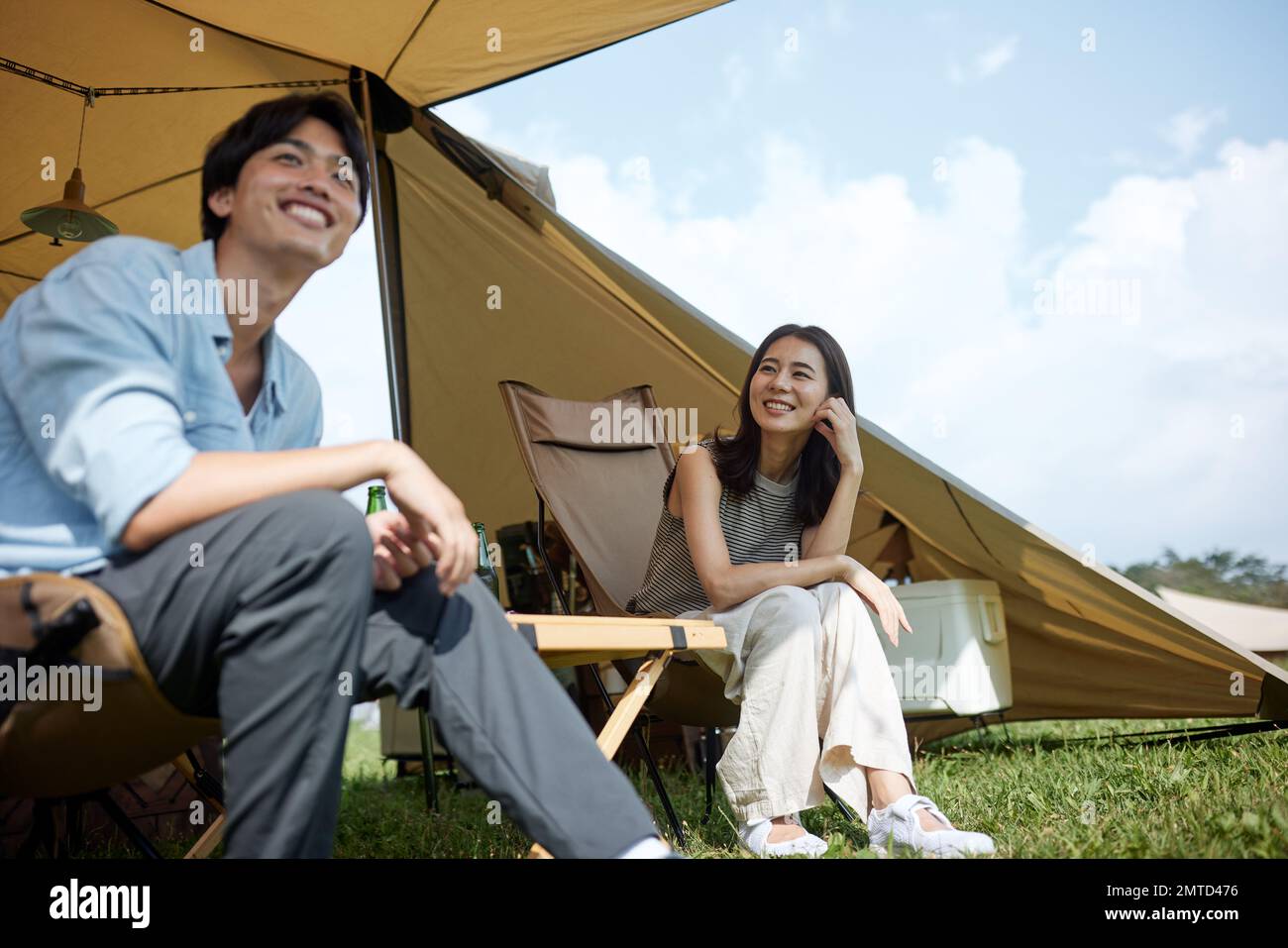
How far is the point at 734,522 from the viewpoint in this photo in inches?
78.8

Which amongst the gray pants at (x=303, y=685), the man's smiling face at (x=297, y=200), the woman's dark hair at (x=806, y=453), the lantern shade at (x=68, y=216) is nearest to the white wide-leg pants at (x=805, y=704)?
the woman's dark hair at (x=806, y=453)

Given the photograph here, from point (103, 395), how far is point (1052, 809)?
62.7 inches

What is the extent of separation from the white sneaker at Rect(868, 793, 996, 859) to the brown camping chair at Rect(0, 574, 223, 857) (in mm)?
950

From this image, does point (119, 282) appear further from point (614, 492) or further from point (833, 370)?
point (614, 492)

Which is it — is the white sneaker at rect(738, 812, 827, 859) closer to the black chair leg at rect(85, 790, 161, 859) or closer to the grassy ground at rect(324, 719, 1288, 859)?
the grassy ground at rect(324, 719, 1288, 859)

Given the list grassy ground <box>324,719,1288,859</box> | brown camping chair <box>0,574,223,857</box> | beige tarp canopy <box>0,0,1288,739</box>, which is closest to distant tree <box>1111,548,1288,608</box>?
beige tarp canopy <box>0,0,1288,739</box>

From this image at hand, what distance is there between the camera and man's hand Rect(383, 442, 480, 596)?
92 cm

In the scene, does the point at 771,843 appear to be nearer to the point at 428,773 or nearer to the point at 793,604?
the point at 793,604

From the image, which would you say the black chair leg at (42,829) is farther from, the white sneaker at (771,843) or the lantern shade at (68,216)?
the lantern shade at (68,216)

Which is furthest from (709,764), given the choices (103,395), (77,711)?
(103,395)

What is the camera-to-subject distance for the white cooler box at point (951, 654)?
2771 mm

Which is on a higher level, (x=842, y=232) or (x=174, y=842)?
(x=842, y=232)

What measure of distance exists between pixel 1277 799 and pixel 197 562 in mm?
1561
